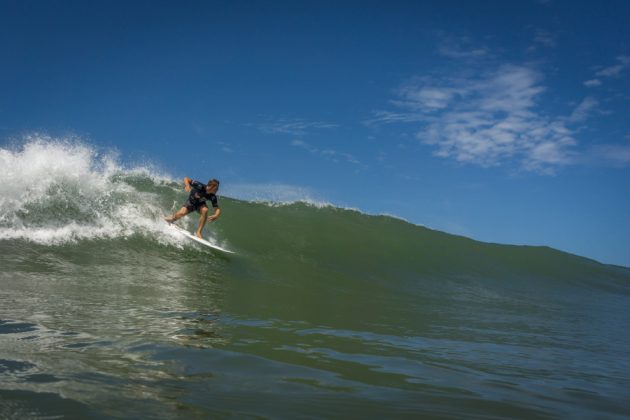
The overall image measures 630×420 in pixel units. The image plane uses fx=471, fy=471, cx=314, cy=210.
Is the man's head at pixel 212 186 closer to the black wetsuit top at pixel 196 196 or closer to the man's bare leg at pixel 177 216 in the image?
the black wetsuit top at pixel 196 196

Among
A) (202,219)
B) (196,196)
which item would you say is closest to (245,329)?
(202,219)

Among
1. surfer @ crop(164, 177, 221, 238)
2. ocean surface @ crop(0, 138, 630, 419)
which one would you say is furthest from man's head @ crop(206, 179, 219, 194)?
ocean surface @ crop(0, 138, 630, 419)

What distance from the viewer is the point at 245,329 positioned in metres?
4.38

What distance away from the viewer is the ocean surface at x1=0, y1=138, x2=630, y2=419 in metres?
2.44

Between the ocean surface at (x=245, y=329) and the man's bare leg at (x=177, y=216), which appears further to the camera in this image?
the man's bare leg at (x=177, y=216)

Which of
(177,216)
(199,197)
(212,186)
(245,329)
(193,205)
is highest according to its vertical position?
(212,186)

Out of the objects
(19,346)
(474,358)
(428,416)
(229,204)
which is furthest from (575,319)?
(229,204)

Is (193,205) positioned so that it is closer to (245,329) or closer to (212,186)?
(212,186)

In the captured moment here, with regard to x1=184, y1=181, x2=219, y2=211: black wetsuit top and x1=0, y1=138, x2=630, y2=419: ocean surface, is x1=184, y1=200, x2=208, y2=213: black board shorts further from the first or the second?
x1=0, y1=138, x2=630, y2=419: ocean surface

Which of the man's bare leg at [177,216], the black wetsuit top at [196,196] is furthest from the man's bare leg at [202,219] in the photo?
the man's bare leg at [177,216]

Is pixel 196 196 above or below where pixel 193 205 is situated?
above

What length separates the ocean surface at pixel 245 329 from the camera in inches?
95.9

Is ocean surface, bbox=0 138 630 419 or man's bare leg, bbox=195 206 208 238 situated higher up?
man's bare leg, bbox=195 206 208 238

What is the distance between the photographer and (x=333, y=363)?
3.37 meters
